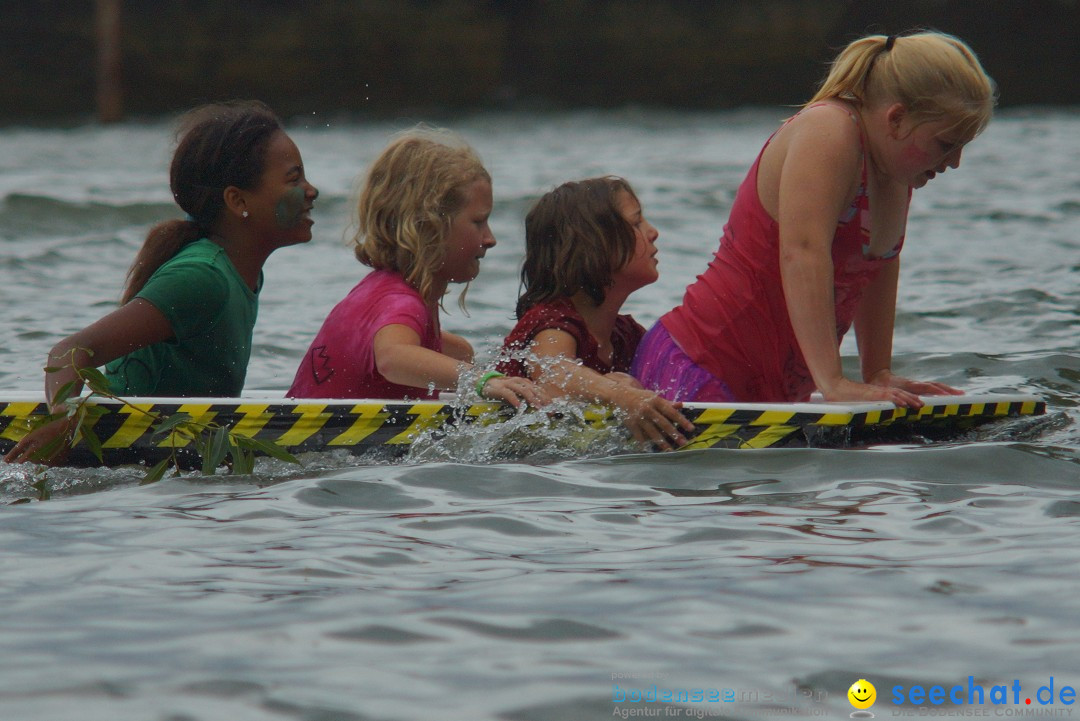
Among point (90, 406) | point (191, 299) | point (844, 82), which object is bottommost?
point (90, 406)

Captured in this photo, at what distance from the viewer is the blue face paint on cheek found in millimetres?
4570

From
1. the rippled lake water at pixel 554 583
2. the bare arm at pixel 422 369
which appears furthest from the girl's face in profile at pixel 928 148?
the bare arm at pixel 422 369

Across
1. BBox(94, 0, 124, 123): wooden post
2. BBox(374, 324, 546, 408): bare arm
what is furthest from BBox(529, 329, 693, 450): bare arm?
BBox(94, 0, 124, 123): wooden post

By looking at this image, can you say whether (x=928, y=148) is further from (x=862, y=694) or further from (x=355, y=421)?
(x=862, y=694)

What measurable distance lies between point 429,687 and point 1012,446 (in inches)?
92.6

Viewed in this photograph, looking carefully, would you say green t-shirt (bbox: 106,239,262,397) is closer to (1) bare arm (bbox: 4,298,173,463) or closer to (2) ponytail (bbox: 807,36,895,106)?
(1) bare arm (bbox: 4,298,173,463)

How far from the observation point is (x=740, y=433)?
4.10 meters

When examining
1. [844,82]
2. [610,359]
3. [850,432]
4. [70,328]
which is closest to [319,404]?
[610,359]

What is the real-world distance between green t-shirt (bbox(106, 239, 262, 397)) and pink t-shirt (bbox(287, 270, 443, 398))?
245 millimetres

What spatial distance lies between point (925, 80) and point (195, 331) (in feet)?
7.55

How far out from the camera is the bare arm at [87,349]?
13.2 ft

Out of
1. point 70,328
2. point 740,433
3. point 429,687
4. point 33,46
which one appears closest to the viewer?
point 429,687

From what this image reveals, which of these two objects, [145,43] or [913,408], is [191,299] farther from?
[145,43]

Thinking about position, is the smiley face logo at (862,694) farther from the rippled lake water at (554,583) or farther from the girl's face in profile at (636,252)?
the girl's face in profile at (636,252)
